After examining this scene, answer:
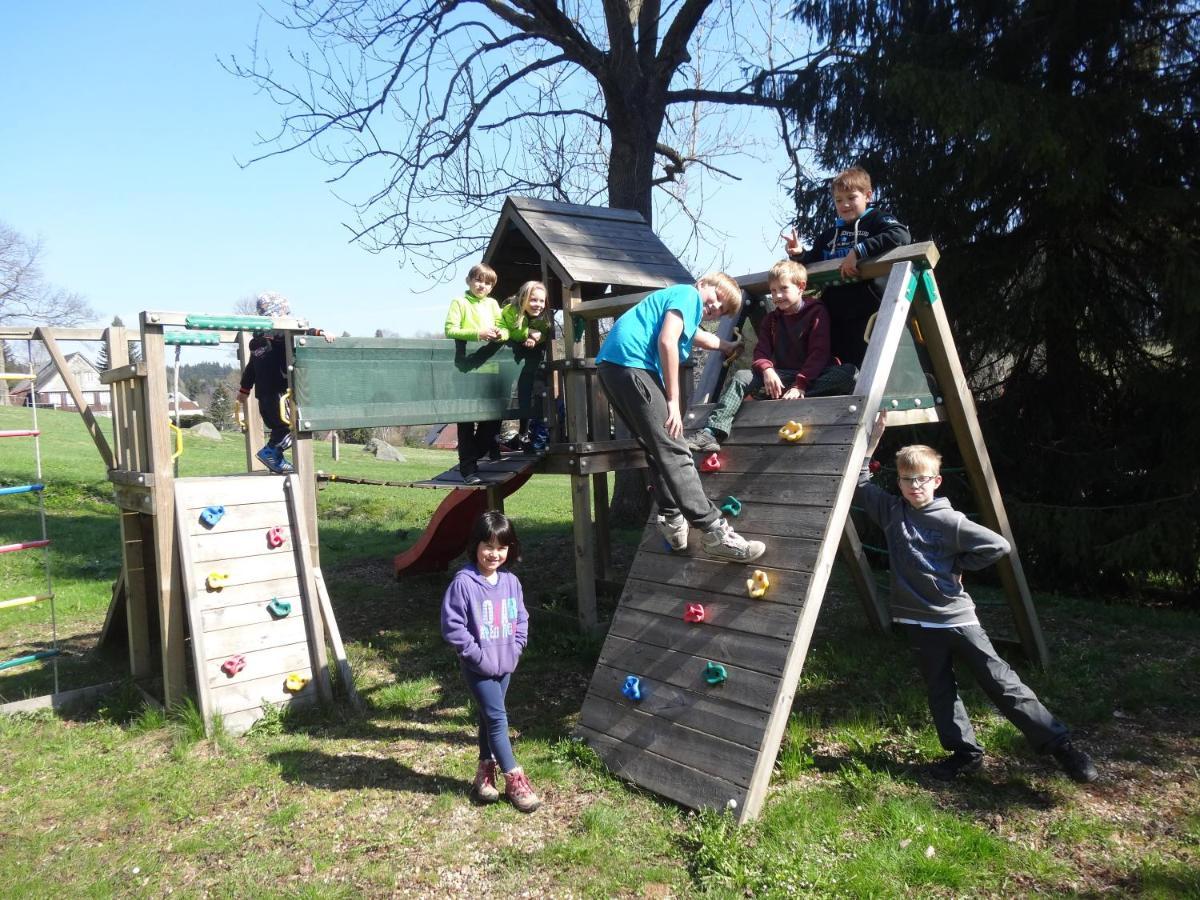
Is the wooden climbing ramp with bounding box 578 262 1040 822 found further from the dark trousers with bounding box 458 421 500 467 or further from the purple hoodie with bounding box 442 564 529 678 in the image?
the dark trousers with bounding box 458 421 500 467

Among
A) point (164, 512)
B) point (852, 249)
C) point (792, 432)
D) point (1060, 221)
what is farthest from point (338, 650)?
point (1060, 221)

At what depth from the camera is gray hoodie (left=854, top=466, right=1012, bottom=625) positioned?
3.98m

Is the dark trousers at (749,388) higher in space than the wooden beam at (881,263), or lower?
lower

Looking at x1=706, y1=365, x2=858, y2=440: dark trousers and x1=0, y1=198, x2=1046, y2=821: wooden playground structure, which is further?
x1=706, y1=365, x2=858, y2=440: dark trousers

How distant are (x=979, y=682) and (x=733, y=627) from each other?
46.1 inches

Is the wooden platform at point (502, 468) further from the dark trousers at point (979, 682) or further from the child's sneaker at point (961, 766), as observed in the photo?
the child's sneaker at point (961, 766)

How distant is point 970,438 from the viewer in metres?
5.06

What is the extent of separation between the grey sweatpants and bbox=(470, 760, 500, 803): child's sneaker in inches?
60.1

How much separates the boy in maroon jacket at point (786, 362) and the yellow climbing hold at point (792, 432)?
0.28 meters

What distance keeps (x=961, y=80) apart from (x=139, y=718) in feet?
26.1

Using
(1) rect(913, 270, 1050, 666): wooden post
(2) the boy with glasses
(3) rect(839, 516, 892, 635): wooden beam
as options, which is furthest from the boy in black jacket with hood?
(3) rect(839, 516, 892, 635): wooden beam

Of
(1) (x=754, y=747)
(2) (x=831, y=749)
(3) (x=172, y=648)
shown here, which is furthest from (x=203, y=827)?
(2) (x=831, y=749)

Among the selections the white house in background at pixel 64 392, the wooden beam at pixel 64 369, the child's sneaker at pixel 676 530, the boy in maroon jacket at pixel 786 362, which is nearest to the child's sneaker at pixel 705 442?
the boy in maroon jacket at pixel 786 362

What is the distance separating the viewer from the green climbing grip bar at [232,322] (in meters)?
5.35
